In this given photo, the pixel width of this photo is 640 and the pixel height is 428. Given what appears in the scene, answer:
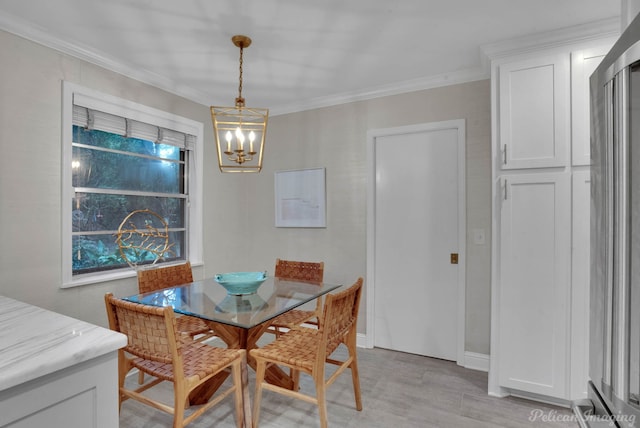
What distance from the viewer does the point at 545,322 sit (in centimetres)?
220

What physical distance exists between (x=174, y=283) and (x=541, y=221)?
2.68 metres

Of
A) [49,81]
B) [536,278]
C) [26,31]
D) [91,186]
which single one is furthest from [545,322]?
[26,31]

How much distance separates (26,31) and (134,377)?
249 centimetres

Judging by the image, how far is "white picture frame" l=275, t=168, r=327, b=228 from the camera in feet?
11.4

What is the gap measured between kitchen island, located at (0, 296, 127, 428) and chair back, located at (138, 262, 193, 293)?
3.82 feet

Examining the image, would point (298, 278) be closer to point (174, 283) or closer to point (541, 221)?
point (174, 283)

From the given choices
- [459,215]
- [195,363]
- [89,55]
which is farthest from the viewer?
[459,215]

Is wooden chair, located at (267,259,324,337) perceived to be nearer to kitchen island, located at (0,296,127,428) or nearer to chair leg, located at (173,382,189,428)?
chair leg, located at (173,382,189,428)

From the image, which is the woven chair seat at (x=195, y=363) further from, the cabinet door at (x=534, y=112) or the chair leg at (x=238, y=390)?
the cabinet door at (x=534, y=112)

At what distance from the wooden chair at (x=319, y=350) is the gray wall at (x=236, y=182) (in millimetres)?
1192

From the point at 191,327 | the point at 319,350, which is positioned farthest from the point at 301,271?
the point at 319,350

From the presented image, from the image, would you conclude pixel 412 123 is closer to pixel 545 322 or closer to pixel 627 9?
pixel 545 322

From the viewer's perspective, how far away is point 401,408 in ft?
7.29

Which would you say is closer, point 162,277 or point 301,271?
point 162,277
